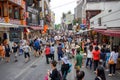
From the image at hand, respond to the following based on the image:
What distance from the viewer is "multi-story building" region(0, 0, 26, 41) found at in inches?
1470

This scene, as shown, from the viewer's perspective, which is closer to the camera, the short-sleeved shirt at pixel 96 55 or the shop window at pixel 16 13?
the short-sleeved shirt at pixel 96 55

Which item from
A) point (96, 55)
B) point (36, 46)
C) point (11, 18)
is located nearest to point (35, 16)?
point (11, 18)

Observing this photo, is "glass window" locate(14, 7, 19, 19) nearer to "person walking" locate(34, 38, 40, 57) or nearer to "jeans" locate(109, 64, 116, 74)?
"person walking" locate(34, 38, 40, 57)

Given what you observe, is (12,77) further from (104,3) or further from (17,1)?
(104,3)

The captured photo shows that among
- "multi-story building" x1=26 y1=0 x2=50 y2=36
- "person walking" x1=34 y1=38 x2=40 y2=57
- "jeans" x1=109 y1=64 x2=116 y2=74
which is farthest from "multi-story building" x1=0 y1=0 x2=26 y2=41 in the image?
"jeans" x1=109 y1=64 x2=116 y2=74

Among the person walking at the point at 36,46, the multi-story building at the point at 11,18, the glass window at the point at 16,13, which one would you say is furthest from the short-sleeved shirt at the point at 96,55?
the glass window at the point at 16,13

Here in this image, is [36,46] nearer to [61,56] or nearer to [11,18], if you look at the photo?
[61,56]

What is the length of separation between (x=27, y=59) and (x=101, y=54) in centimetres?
851

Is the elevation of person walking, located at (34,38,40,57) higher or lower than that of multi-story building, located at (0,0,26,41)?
lower

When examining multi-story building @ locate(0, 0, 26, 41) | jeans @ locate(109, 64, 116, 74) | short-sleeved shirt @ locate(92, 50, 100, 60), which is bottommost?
jeans @ locate(109, 64, 116, 74)

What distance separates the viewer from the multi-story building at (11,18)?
123 ft

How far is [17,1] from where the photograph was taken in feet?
145

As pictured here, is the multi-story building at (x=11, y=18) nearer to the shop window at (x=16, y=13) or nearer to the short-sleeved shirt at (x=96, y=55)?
the shop window at (x=16, y=13)

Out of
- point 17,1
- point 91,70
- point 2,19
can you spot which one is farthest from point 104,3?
point 91,70
